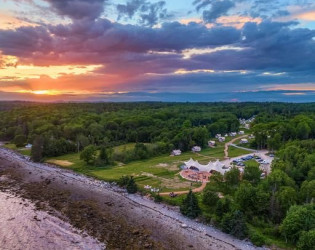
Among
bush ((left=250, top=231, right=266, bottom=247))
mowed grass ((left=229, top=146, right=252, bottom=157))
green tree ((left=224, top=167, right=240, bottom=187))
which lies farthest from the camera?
mowed grass ((left=229, top=146, right=252, bottom=157))

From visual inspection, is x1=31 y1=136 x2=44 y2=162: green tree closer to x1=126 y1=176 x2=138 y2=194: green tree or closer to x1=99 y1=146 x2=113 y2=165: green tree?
x1=99 y1=146 x2=113 y2=165: green tree

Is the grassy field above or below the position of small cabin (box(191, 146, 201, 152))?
below

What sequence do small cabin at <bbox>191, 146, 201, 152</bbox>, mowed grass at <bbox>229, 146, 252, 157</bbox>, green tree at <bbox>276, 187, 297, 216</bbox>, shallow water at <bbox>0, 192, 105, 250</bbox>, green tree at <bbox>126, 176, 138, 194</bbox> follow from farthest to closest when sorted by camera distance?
small cabin at <bbox>191, 146, 201, 152</bbox> → mowed grass at <bbox>229, 146, 252, 157</bbox> → green tree at <bbox>126, 176, 138, 194</bbox> → green tree at <bbox>276, 187, 297, 216</bbox> → shallow water at <bbox>0, 192, 105, 250</bbox>

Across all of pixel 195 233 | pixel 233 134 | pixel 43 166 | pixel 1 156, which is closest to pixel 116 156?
pixel 43 166

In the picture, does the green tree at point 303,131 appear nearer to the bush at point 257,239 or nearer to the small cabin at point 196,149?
the small cabin at point 196,149

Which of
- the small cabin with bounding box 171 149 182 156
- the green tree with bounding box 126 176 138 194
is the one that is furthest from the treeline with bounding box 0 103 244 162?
the green tree with bounding box 126 176 138 194

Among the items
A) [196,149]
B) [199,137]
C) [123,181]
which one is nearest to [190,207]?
[123,181]
